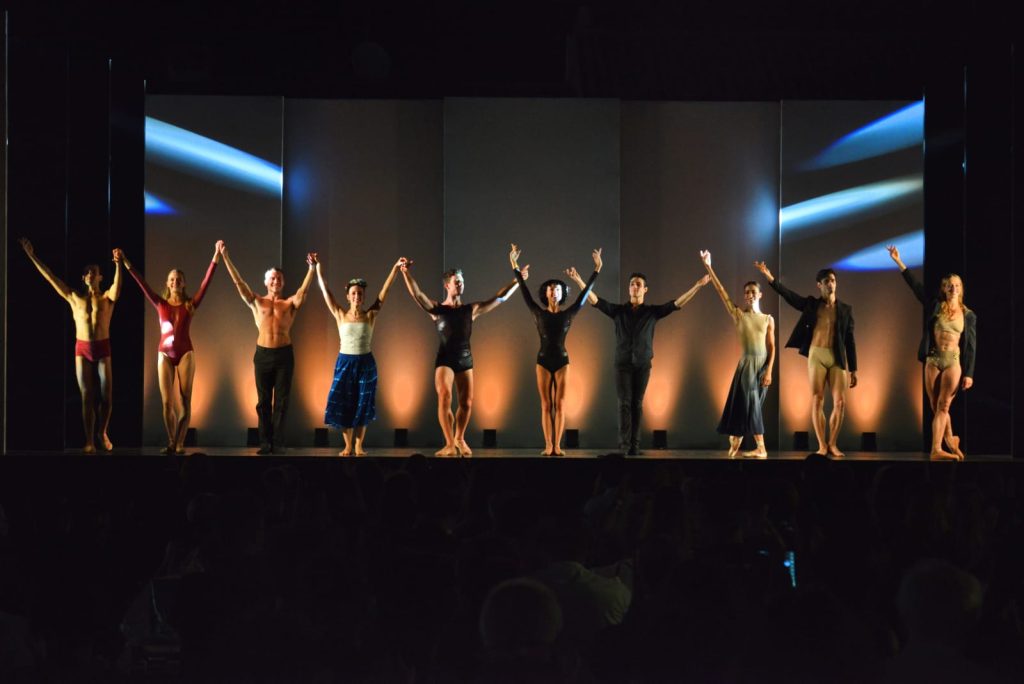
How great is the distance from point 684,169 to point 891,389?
2.68 m

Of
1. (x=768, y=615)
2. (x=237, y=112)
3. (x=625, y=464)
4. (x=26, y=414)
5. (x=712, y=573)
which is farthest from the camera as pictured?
(x=237, y=112)

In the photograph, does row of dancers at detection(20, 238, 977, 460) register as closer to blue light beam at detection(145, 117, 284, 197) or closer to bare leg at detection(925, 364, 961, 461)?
bare leg at detection(925, 364, 961, 461)

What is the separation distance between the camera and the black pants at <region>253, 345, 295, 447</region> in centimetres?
823

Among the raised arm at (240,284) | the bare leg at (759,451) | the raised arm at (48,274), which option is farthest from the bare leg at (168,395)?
the bare leg at (759,451)

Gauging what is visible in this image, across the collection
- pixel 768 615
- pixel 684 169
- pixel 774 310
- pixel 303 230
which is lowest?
pixel 768 615

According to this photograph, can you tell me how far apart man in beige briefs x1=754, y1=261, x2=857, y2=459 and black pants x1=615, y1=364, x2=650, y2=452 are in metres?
1.23

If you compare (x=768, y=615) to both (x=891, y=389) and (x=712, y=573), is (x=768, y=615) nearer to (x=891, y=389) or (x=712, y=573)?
(x=712, y=573)

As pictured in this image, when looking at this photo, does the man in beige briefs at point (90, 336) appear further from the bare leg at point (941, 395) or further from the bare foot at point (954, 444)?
the bare foot at point (954, 444)

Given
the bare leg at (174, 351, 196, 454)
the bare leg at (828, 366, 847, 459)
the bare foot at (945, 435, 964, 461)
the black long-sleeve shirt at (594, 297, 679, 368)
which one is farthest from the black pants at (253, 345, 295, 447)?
the bare foot at (945, 435, 964, 461)

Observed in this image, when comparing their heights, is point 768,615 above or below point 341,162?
below

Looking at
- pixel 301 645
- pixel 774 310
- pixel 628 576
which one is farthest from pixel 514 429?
pixel 301 645

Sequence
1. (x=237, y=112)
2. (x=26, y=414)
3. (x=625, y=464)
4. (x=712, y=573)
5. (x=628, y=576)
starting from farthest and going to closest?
(x=237, y=112)
(x=26, y=414)
(x=625, y=464)
(x=628, y=576)
(x=712, y=573)

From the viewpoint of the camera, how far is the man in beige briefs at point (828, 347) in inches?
325

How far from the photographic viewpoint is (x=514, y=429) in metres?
9.38
